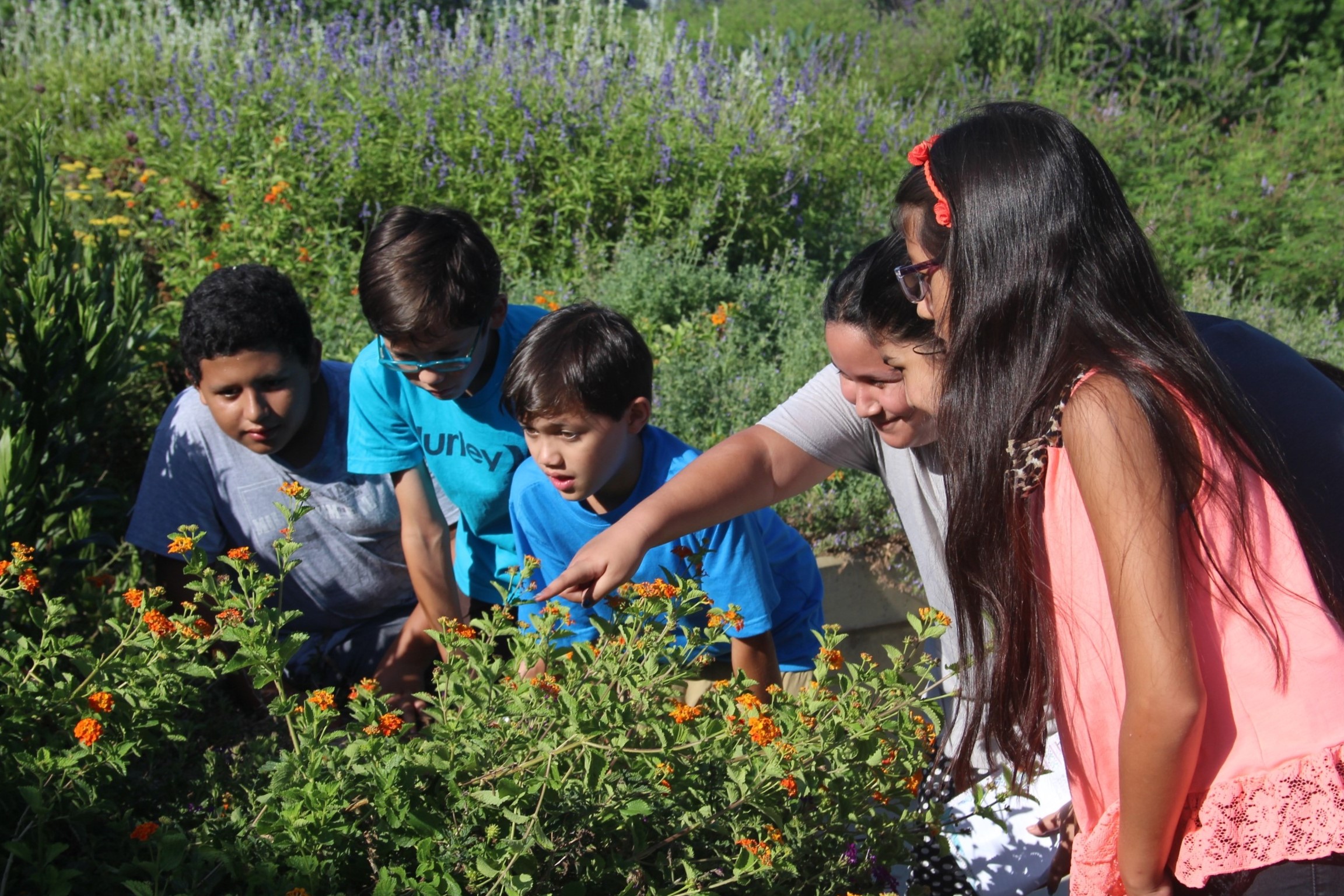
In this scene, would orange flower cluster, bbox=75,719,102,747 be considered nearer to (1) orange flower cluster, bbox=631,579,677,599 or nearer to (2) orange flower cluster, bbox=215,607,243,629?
(2) orange flower cluster, bbox=215,607,243,629

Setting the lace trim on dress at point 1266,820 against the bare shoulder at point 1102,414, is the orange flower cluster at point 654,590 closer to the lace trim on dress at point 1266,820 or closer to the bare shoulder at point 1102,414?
the bare shoulder at point 1102,414

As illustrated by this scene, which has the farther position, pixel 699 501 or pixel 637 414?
pixel 637 414

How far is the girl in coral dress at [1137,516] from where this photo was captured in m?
1.47

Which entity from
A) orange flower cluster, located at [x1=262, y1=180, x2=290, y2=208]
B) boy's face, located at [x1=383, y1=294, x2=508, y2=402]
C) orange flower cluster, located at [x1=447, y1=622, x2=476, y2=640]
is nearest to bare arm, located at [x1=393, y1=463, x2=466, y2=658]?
boy's face, located at [x1=383, y1=294, x2=508, y2=402]

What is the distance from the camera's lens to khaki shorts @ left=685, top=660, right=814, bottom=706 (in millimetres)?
2740

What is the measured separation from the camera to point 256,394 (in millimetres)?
2928

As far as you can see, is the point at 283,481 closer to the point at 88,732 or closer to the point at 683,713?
the point at 88,732

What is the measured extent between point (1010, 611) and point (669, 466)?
3.71ft

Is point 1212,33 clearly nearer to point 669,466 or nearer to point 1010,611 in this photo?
point 669,466

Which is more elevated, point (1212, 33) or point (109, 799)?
point (1212, 33)

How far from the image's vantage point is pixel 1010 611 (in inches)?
67.2

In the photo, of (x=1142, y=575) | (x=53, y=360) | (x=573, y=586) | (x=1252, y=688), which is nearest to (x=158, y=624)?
(x=573, y=586)

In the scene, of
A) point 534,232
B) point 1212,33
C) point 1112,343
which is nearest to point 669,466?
point 1112,343

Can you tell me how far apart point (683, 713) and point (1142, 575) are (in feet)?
2.18
